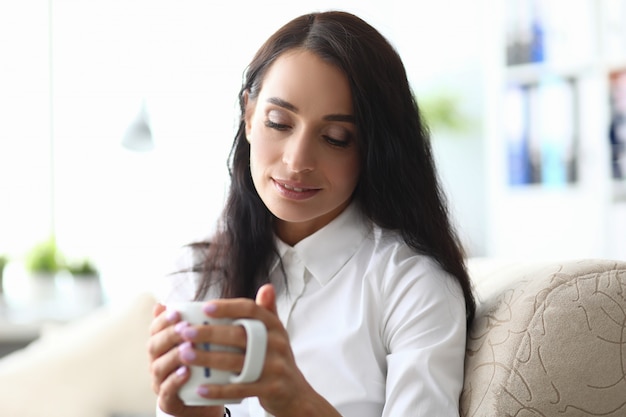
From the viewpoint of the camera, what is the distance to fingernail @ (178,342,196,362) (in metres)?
0.91

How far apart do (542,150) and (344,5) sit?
4.76 feet

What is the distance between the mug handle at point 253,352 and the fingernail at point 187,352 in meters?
0.05

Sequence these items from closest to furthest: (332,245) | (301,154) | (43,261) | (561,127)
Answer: (301,154) → (332,245) → (561,127) → (43,261)

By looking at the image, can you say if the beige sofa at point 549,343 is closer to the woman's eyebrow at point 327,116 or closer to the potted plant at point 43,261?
the woman's eyebrow at point 327,116

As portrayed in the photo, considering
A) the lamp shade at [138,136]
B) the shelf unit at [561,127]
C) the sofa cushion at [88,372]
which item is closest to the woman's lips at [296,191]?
the sofa cushion at [88,372]

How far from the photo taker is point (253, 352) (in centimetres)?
88

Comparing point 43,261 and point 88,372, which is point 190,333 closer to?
point 88,372

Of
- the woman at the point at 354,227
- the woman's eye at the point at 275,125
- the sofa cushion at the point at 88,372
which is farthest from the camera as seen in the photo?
the sofa cushion at the point at 88,372

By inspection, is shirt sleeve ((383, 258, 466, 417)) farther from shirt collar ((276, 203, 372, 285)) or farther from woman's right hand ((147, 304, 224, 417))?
woman's right hand ((147, 304, 224, 417))

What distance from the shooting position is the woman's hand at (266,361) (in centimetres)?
90

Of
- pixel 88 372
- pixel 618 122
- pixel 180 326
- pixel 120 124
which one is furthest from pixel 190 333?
pixel 120 124

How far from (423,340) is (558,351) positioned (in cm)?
20

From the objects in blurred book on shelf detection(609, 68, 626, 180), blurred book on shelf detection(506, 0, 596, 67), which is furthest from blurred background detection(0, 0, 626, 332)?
blurred book on shelf detection(609, 68, 626, 180)

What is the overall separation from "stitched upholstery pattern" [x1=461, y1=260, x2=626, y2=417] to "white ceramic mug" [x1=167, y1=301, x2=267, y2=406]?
1.37 feet
